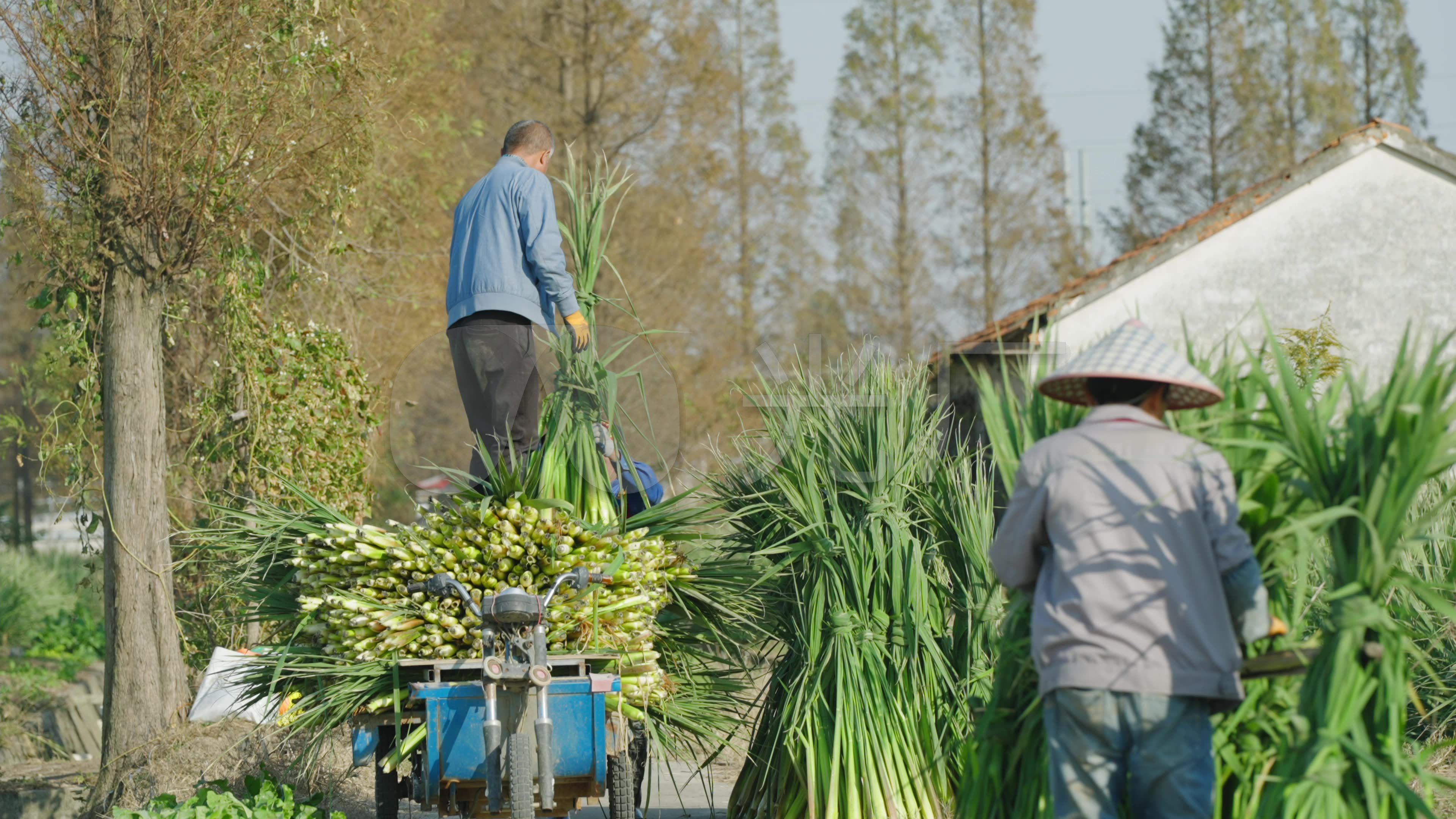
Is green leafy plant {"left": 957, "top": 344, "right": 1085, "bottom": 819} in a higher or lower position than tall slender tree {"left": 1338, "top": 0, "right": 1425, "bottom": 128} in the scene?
lower

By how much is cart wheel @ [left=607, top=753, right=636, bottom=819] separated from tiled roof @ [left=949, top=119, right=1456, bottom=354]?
11.5m

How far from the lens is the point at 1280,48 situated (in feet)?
107

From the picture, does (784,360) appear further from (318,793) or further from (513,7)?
(513,7)

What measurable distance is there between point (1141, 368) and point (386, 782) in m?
3.07

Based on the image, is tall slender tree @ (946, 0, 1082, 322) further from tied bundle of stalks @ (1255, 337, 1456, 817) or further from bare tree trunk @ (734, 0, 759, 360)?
tied bundle of stalks @ (1255, 337, 1456, 817)

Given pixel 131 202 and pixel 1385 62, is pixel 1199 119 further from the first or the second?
pixel 131 202

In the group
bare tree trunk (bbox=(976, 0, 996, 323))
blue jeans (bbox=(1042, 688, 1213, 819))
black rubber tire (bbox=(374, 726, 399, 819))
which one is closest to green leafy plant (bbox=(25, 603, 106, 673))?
black rubber tire (bbox=(374, 726, 399, 819))

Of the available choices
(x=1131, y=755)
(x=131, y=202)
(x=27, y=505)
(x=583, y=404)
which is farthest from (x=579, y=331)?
(x=27, y=505)

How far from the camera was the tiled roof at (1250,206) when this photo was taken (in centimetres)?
1584

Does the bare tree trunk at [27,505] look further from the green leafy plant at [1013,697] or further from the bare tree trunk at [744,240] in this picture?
the green leafy plant at [1013,697]

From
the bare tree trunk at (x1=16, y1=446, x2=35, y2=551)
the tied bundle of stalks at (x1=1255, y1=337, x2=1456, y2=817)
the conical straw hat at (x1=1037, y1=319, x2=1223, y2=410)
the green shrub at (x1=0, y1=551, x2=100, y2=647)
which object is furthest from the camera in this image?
the bare tree trunk at (x1=16, y1=446, x2=35, y2=551)

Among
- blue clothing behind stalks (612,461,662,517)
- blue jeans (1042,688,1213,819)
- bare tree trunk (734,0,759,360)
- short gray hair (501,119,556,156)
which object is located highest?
bare tree trunk (734,0,759,360)

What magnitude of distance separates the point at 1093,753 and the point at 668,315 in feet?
65.2

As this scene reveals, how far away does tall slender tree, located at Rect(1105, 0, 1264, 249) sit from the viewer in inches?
1265
